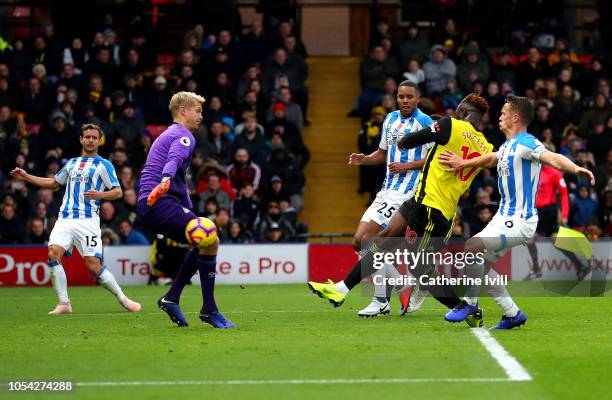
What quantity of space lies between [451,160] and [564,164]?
125 cm

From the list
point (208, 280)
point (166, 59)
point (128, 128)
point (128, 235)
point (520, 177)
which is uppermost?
point (166, 59)

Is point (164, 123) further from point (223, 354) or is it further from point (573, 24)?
point (223, 354)

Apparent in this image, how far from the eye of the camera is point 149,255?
2034 centimetres

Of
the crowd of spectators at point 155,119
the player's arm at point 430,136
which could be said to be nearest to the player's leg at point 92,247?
the player's arm at point 430,136

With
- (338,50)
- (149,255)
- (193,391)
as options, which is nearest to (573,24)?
(338,50)

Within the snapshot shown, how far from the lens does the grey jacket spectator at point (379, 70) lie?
80.4 ft

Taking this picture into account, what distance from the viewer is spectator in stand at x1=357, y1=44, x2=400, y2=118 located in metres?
24.5

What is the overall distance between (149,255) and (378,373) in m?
12.2

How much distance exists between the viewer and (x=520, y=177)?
35.4 ft

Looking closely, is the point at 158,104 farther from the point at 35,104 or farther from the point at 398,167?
the point at 398,167

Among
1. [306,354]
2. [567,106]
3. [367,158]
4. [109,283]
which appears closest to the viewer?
[306,354]

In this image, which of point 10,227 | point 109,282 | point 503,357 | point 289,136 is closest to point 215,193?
point 289,136

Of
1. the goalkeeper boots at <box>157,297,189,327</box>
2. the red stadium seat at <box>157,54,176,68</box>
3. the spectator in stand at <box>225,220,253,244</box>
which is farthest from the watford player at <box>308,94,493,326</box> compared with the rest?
the red stadium seat at <box>157,54,176,68</box>

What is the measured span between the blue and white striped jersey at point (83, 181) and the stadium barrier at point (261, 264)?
588 centimetres
